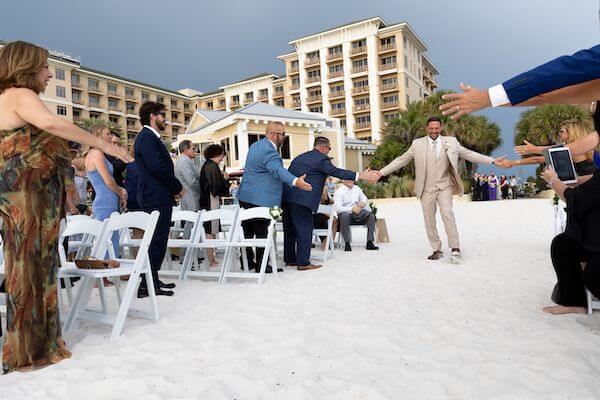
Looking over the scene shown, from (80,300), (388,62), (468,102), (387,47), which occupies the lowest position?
(80,300)

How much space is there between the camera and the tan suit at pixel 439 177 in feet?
23.5

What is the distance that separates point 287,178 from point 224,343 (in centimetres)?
321

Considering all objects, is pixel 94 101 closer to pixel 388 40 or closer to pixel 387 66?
pixel 387 66

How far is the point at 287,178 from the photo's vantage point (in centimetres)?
626

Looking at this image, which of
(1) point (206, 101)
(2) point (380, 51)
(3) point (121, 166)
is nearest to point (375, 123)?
(2) point (380, 51)

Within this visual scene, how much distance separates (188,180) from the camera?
7.69 m

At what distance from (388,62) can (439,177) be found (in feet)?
172

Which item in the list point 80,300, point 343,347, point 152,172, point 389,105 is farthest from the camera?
point 389,105

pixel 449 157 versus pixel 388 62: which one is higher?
pixel 388 62

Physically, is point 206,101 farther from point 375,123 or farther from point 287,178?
point 287,178

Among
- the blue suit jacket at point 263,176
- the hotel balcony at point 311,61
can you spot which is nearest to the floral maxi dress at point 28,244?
the blue suit jacket at point 263,176

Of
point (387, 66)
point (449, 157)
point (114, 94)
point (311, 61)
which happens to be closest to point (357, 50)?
point (387, 66)

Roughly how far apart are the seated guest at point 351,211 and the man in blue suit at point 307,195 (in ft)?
5.76

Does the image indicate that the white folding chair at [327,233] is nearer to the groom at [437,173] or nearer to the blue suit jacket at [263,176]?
the groom at [437,173]
